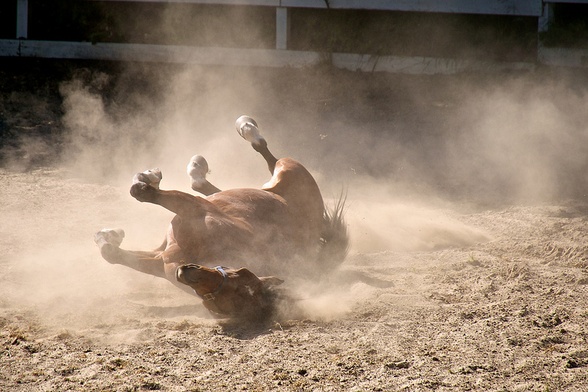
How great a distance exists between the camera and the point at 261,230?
4.59m

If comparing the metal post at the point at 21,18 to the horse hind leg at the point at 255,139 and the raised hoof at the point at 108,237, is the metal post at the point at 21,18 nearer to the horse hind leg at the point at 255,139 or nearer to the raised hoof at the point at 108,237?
the horse hind leg at the point at 255,139

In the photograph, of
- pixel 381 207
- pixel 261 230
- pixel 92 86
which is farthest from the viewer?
pixel 92 86

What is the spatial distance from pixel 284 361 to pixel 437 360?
2.56ft

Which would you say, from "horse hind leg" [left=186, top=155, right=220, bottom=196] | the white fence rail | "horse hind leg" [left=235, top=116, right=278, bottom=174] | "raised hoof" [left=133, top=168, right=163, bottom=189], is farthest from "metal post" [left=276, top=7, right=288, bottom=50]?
"raised hoof" [left=133, top=168, right=163, bottom=189]

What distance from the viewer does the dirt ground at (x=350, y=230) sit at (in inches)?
138

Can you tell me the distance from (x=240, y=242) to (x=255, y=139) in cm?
199

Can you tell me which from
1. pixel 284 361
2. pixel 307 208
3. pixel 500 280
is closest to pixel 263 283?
pixel 284 361

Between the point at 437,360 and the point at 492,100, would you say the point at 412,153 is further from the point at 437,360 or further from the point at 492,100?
the point at 437,360

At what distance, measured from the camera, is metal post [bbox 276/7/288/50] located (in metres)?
10.2

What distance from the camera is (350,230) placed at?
6141mm

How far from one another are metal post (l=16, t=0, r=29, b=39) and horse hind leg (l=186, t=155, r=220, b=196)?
5.61 metres

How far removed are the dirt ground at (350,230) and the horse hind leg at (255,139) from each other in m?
0.95

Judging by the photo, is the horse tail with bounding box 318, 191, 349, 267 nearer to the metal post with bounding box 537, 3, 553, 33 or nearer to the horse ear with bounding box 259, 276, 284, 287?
the horse ear with bounding box 259, 276, 284, 287

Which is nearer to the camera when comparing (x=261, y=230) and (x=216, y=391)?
(x=216, y=391)
